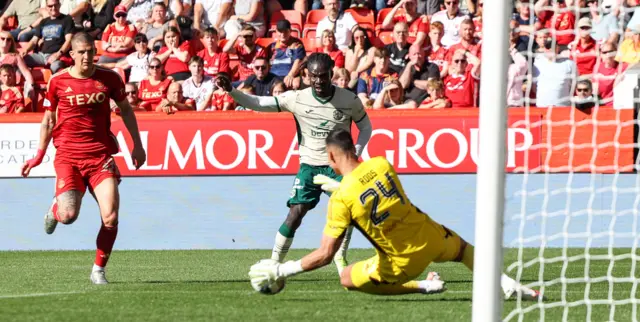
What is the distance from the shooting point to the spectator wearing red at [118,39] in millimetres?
19953

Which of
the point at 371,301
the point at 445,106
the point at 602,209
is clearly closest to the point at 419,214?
the point at 371,301

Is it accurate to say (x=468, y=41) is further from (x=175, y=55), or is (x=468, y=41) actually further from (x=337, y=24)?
(x=175, y=55)

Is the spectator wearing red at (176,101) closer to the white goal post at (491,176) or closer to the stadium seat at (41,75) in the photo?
Result: the stadium seat at (41,75)

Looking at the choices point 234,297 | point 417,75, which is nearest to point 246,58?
point 417,75

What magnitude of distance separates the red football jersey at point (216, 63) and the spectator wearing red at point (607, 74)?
6182 mm

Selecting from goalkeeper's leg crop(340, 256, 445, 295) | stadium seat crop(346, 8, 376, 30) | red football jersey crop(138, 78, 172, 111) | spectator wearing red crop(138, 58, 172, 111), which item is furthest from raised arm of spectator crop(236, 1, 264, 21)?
goalkeeper's leg crop(340, 256, 445, 295)

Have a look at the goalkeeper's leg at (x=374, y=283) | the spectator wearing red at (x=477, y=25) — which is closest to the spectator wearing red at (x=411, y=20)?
the spectator wearing red at (x=477, y=25)

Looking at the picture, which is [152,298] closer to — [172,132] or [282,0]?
[172,132]

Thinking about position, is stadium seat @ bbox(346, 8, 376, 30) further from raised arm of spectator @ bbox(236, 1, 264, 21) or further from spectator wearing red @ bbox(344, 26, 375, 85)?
raised arm of spectator @ bbox(236, 1, 264, 21)

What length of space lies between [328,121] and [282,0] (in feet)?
36.5

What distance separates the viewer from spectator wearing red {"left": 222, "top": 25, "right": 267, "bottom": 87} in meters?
18.7

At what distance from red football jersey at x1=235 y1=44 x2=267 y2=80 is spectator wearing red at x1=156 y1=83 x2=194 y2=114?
1.05m

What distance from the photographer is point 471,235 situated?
1636cm

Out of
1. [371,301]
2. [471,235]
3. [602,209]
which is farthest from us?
[471,235]
